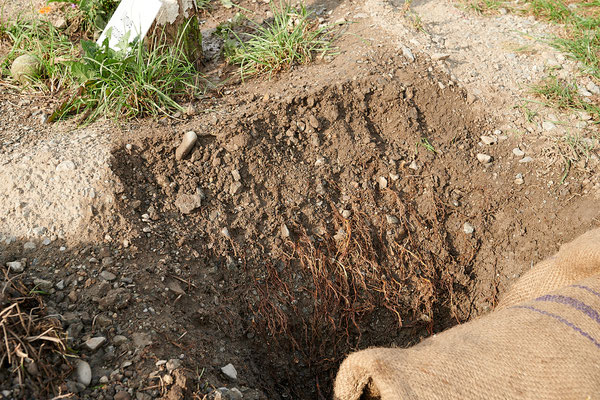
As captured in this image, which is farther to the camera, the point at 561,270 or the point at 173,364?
the point at 561,270

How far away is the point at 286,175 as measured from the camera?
9.43ft

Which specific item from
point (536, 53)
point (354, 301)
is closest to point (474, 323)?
point (354, 301)

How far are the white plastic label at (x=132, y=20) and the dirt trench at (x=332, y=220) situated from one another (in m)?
0.67

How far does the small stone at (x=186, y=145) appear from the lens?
8.87 feet

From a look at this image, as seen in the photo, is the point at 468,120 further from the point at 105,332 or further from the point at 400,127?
the point at 105,332

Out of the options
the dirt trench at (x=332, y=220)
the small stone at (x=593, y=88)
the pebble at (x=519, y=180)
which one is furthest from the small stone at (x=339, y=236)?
the small stone at (x=593, y=88)

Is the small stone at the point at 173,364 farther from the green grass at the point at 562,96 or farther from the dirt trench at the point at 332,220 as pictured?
the green grass at the point at 562,96

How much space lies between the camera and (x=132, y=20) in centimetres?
305

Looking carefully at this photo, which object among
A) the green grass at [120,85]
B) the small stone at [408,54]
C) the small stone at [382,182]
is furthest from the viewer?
the small stone at [408,54]

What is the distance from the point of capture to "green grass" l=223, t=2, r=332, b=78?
327 centimetres

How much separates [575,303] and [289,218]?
1383 mm

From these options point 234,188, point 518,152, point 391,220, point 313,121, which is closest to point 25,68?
point 234,188

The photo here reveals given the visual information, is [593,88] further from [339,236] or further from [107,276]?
[107,276]

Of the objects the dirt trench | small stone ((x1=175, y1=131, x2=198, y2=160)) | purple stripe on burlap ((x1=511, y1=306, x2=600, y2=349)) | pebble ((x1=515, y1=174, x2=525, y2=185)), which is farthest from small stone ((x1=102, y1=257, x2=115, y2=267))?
pebble ((x1=515, y1=174, x2=525, y2=185))
